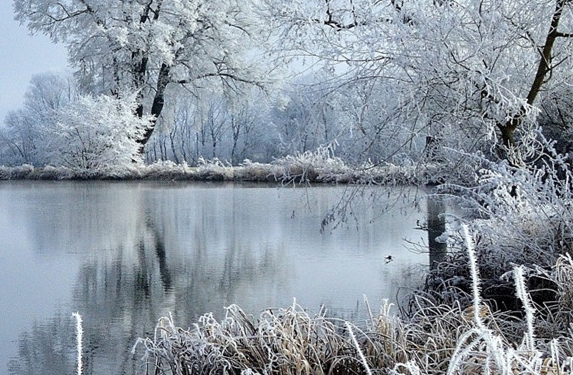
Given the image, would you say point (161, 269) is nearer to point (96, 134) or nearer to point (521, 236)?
point (521, 236)

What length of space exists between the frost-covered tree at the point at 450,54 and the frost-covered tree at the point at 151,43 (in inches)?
485

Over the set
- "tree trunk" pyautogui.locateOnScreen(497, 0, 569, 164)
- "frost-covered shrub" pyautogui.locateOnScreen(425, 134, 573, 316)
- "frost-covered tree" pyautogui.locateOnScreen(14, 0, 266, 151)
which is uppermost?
"frost-covered tree" pyautogui.locateOnScreen(14, 0, 266, 151)

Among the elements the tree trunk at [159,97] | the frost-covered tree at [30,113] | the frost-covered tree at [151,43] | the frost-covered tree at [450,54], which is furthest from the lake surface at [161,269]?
the frost-covered tree at [30,113]

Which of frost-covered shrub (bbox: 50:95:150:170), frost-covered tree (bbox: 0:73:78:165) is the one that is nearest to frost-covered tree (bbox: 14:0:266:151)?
frost-covered shrub (bbox: 50:95:150:170)

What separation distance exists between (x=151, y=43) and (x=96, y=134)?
2.48 m

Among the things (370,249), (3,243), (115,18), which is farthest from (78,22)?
(370,249)

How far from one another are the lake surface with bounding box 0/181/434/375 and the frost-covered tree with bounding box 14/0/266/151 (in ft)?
28.9

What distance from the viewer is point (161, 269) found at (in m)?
4.90

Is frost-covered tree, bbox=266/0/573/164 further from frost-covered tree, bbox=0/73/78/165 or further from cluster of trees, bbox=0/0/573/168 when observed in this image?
frost-covered tree, bbox=0/73/78/165

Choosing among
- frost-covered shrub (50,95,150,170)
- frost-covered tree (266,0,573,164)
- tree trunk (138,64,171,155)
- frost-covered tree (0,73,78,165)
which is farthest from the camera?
frost-covered tree (0,73,78,165)

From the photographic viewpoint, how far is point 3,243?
625cm

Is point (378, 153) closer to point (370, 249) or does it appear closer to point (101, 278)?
point (370, 249)

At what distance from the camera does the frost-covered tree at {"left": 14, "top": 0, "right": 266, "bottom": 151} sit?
17.2 m

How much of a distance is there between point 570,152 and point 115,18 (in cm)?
1369
